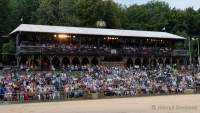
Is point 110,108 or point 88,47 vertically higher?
point 88,47

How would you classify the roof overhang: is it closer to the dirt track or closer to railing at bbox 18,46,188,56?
railing at bbox 18,46,188,56

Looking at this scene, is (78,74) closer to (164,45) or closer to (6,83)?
(6,83)

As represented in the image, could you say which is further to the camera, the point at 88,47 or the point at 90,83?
the point at 88,47

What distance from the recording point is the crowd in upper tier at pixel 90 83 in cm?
3650

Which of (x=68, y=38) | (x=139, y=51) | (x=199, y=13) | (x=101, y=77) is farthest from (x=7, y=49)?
(x=199, y=13)

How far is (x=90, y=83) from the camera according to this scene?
4141cm

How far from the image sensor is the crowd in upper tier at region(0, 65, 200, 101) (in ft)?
120

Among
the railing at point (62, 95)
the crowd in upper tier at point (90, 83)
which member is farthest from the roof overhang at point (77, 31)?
the railing at point (62, 95)

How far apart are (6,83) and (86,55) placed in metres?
20.8

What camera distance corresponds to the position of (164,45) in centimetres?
6625

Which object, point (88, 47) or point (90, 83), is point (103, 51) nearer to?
point (88, 47)

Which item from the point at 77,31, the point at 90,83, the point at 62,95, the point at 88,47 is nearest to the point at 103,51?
the point at 88,47

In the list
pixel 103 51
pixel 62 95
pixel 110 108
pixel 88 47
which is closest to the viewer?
pixel 110 108

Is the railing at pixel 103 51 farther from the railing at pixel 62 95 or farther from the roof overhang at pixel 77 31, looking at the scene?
the railing at pixel 62 95
